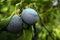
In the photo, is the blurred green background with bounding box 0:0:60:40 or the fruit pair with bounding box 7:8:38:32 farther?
the blurred green background with bounding box 0:0:60:40

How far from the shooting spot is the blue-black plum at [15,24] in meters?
1.20

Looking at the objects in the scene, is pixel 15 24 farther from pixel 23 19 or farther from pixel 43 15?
pixel 43 15

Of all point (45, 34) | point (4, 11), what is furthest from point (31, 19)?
point (45, 34)

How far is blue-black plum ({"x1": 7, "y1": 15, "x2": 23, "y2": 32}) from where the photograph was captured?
3.94 feet

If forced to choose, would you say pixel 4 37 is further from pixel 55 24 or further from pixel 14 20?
pixel 55 24

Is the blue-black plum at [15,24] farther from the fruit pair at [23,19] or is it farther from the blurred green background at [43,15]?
the blurred green background at [43,15]

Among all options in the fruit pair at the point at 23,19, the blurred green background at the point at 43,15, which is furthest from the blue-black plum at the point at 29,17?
the blurred green background at the point at 43,15

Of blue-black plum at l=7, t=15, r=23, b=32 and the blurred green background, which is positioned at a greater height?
blue-black plum at l=7, t=15, r=23, b=32

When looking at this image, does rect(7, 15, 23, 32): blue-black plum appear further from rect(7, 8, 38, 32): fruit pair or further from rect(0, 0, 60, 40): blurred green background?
rect(0, 0, 60, 40): blurred green background

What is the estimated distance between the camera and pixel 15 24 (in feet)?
3.96

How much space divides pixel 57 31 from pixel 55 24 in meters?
0.26

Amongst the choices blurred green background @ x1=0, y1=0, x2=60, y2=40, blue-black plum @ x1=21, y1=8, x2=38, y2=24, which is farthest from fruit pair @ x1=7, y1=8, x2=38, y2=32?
blurred green background @ x1=0, y1=0, x2=60, y2=40

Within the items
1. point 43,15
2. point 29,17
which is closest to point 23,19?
point 29,17

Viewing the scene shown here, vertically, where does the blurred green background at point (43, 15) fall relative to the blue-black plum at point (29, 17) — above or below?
below
